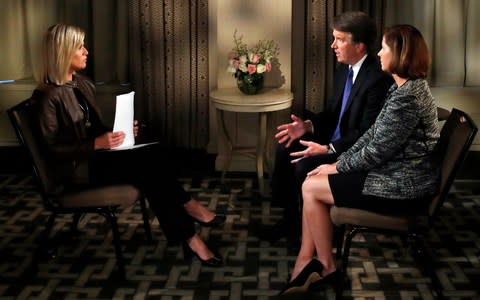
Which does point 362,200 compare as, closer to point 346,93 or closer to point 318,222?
point 318,222

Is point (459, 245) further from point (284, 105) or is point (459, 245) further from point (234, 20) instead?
point (234, 20)

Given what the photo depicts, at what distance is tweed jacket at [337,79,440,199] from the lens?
3090 mm

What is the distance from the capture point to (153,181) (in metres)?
3.62

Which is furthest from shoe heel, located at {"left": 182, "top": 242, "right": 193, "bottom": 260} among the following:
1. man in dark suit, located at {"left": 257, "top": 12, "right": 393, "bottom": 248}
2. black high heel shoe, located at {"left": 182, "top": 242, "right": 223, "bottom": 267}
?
man in dark suit, located at {"left": 257, "top": 12, "right": 393, "bottom": 248}

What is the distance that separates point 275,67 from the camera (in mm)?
5086

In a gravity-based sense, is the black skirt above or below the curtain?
below

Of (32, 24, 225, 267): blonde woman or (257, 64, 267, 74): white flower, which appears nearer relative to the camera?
(32, 24, 225, 267): blonde woman

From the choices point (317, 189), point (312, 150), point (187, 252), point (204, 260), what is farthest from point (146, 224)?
point (317, 189)

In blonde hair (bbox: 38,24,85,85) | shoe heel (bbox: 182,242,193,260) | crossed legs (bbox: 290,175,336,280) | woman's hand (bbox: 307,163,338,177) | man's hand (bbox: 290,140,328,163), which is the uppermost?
blonde hair (bbox: 38,24,85,85)

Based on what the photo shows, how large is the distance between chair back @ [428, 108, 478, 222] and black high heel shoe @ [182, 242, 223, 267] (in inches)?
42.1

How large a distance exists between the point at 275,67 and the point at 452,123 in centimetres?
196

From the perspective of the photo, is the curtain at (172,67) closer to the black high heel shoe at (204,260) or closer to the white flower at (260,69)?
the white flower at (260,69)

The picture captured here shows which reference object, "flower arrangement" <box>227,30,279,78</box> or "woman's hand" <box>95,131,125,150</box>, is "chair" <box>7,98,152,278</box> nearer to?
"woman's hand" <box>95,131,125,150</box>

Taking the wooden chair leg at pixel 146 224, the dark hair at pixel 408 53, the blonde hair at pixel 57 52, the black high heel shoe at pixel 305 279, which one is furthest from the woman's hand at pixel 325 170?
the blonde hair at pixel 57 52
